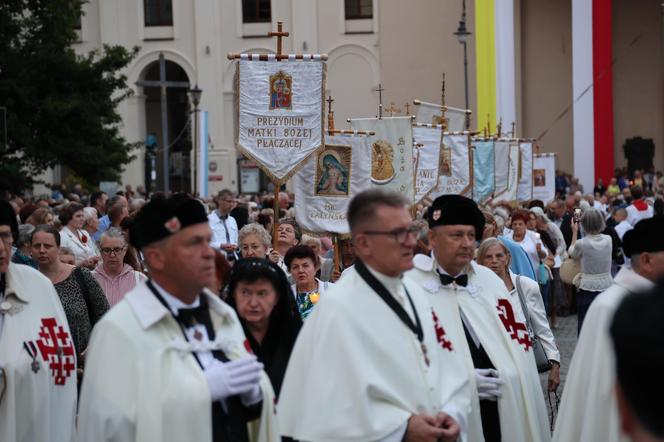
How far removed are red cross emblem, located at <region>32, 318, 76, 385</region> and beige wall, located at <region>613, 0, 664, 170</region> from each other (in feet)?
139

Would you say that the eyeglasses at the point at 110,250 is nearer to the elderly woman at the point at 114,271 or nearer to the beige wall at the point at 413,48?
the elderly woman at the point at 114,271

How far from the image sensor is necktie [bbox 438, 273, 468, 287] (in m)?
6.60

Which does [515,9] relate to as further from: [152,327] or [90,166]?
[152,327]

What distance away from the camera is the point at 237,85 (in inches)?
448

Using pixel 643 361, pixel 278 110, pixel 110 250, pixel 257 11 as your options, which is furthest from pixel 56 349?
pixel 257 11

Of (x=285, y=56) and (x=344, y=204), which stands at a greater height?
(x=285, y=56)

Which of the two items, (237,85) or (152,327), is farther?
(237,85)

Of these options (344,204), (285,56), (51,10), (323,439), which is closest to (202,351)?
(323,439)

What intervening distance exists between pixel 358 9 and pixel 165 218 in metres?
45.3

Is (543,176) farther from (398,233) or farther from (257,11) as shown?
(398,233)

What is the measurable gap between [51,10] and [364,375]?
68.3ft

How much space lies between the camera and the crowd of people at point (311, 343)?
4.48 meters

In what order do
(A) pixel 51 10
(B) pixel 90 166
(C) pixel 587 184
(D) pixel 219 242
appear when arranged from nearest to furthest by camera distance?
(D) pixel 219 242, (A) pixel 51 10, (B) pixel 90 166, (C) pixel 587 184

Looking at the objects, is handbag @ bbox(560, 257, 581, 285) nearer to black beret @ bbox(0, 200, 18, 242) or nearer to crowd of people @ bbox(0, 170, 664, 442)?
crowd of people @ bbox(0, 170, 664, 442)
